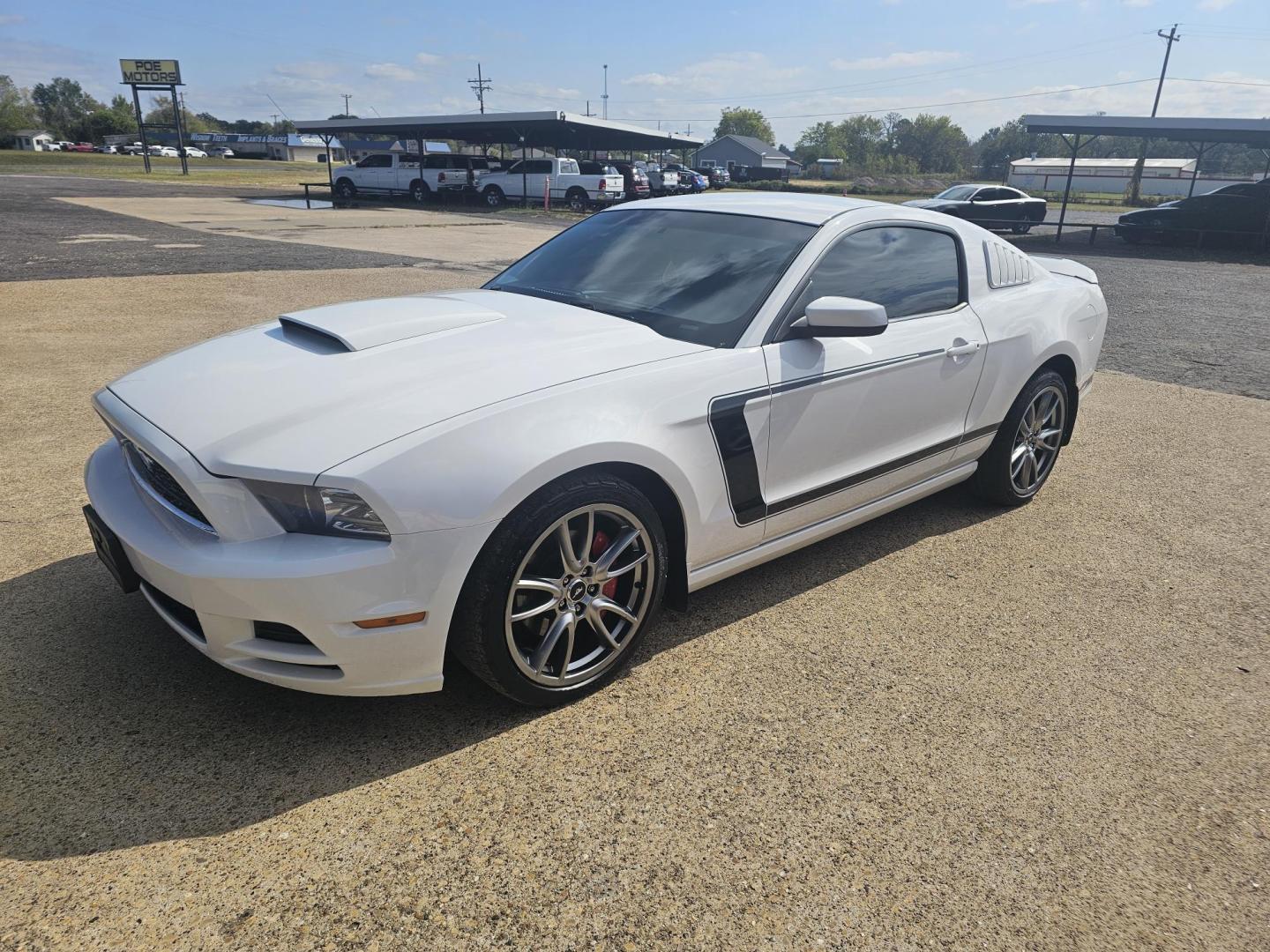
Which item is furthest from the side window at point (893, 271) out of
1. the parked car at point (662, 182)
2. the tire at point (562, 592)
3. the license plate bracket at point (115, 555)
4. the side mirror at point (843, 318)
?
the parked car at point (662, 182)

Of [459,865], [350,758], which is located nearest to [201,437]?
[350,758]

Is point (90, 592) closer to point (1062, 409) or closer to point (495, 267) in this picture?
point (1062, 409)

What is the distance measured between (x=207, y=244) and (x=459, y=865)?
657 inches

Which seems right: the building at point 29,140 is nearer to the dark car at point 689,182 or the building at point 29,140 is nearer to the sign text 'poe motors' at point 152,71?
the sign text 'poe motors' at point 152,71

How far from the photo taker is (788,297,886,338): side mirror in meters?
2.97

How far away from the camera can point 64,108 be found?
137625mm

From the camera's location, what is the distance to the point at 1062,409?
466 centimetres

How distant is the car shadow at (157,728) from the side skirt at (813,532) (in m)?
0.30

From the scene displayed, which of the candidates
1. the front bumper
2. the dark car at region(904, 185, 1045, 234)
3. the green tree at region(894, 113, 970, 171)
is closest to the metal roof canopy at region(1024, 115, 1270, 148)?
the dark car at region(904, 185, 1045, 234)

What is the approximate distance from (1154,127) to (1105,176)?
62.0 meters

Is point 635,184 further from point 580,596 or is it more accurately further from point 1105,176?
point 1105,176

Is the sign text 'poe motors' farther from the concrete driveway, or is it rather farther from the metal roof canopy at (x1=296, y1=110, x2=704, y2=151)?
the concrete driveway

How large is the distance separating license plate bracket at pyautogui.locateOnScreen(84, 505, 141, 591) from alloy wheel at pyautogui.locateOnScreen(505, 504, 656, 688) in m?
1.19

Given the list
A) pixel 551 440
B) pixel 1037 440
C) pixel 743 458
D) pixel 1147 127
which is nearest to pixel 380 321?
A: pixel 551 440
